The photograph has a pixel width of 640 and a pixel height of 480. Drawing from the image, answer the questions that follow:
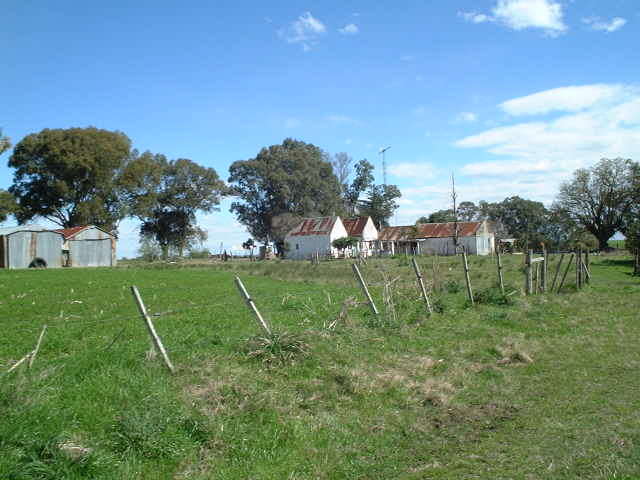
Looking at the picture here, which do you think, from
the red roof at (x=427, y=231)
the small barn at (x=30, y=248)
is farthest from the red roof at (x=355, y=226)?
the small barn at (x=30, y=248)

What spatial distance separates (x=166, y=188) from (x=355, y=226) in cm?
3163

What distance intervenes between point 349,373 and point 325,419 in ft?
4.90

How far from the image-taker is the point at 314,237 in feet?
250

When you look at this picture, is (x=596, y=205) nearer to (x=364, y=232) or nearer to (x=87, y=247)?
(x=364, y=232)

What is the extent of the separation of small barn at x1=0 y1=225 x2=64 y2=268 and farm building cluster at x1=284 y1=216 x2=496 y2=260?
32.6 meters

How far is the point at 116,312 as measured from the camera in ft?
52.4

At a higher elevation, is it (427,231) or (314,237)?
(427,231)

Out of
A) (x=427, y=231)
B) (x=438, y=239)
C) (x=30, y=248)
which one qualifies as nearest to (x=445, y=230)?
(x=438, y=239)

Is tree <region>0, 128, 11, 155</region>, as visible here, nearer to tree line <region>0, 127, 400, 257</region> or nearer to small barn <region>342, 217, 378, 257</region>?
tree line <region>0, 127, 400, 257</region>

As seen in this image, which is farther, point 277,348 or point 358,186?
point 358,186

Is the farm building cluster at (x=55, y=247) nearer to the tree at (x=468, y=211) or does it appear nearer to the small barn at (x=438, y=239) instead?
the small barn at (x=438, y=239)

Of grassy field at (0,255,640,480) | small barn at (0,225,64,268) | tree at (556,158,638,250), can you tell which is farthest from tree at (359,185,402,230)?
grassy field at (0,255,640,480)

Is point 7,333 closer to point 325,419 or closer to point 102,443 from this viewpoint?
point 102,443

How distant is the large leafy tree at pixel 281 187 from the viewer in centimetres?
8631
